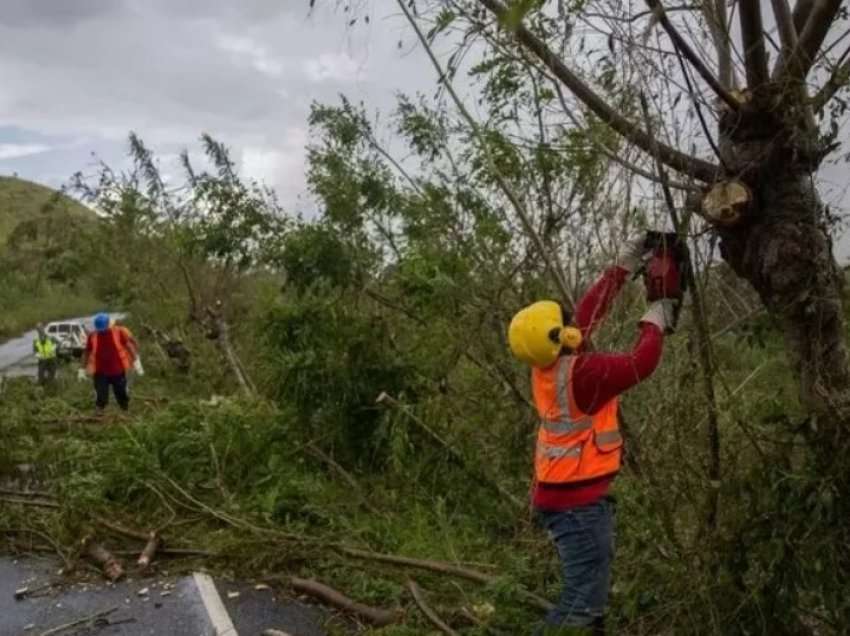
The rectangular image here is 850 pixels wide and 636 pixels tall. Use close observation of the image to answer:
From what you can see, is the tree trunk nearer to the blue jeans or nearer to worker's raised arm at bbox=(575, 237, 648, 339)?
worker's raised arm at bbox=(575, 237, 648, 339)

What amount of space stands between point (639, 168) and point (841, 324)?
1.01 m

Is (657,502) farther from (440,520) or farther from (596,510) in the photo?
(440,520)

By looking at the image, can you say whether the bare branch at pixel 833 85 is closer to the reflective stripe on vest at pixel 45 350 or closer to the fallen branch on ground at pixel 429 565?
the fallen branch on ground at pixel 429 565

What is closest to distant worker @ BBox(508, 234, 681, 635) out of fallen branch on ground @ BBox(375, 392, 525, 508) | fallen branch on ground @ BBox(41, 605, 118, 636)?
fallen branch on ground @ BBox(375, 392, 525, 508)

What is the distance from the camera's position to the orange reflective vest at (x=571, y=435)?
4242mm

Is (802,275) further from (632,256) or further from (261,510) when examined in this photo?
(261,510)

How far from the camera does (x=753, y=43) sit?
3555 millimetres

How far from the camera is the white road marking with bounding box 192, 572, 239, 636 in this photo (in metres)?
6.04

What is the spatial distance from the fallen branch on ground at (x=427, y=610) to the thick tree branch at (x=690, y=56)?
3.18m

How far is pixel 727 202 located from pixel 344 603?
366 centimetres

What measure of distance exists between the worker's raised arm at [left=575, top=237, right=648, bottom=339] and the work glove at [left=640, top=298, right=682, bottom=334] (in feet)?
0.96

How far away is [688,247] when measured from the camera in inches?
160

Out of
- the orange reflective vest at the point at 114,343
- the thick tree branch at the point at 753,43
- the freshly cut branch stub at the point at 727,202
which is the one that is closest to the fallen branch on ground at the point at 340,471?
the freshly cut branch stub at the point at 727,202

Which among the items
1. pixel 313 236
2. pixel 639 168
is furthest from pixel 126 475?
pixel 639 168
